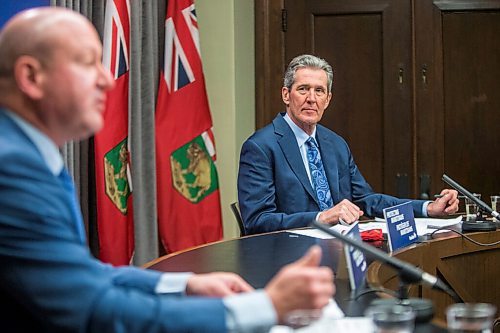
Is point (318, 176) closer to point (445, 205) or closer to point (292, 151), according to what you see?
point (292, 151)

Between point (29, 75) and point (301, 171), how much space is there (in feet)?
7.50

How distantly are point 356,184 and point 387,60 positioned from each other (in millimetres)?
1448

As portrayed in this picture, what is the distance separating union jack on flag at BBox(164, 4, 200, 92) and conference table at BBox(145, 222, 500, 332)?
4.98 ft

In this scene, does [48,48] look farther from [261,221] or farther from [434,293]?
[261,221]

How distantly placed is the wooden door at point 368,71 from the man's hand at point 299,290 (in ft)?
12.4

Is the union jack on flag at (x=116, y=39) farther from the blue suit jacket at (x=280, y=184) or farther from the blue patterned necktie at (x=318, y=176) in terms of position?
the blue patterned necktie at (x=318, y=176)

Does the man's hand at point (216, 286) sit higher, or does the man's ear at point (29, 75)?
the man's ear at point (29, 75)

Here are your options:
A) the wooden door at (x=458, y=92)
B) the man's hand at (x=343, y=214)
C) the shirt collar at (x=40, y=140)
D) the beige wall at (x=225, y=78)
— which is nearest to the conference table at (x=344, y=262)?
the man's hand at (x=343, y=214)

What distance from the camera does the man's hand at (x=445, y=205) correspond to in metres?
3.31

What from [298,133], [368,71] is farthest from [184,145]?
[368,71]

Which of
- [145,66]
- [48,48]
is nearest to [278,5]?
[145,66]

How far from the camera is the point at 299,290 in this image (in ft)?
4.07

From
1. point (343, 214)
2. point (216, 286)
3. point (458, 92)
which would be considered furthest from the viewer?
point (458, 92)

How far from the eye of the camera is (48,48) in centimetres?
128
